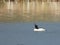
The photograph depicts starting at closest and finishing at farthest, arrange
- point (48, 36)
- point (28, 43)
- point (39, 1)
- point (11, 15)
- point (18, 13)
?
point (28, 43)
point (48, 36)
point (11, 15)
point (18, 13)
point (39, 1)

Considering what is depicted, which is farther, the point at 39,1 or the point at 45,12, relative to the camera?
the point at 39,1

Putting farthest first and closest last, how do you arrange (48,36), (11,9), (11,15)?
(11,9) < (11,15) < (48,36)

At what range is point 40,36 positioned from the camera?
42.7 feet

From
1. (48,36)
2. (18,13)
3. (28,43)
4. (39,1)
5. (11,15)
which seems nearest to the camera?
(28,43)

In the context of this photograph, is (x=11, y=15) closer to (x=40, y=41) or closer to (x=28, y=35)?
(x=28, y=35)

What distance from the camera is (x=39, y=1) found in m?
27.7

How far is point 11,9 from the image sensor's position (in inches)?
1000

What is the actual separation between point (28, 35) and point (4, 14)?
31.7 feet

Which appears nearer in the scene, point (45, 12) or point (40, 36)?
point (40, 36)

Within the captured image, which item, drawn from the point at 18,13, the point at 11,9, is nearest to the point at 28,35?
the point at 18,13

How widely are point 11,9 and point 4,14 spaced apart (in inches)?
111

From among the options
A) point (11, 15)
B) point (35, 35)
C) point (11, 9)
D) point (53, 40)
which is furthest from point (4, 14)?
point (53, 40)

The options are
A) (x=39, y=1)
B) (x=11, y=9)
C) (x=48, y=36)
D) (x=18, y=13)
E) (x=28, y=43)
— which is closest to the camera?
(x=28, y=43)

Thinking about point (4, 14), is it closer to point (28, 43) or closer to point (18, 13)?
point (18, 13)
